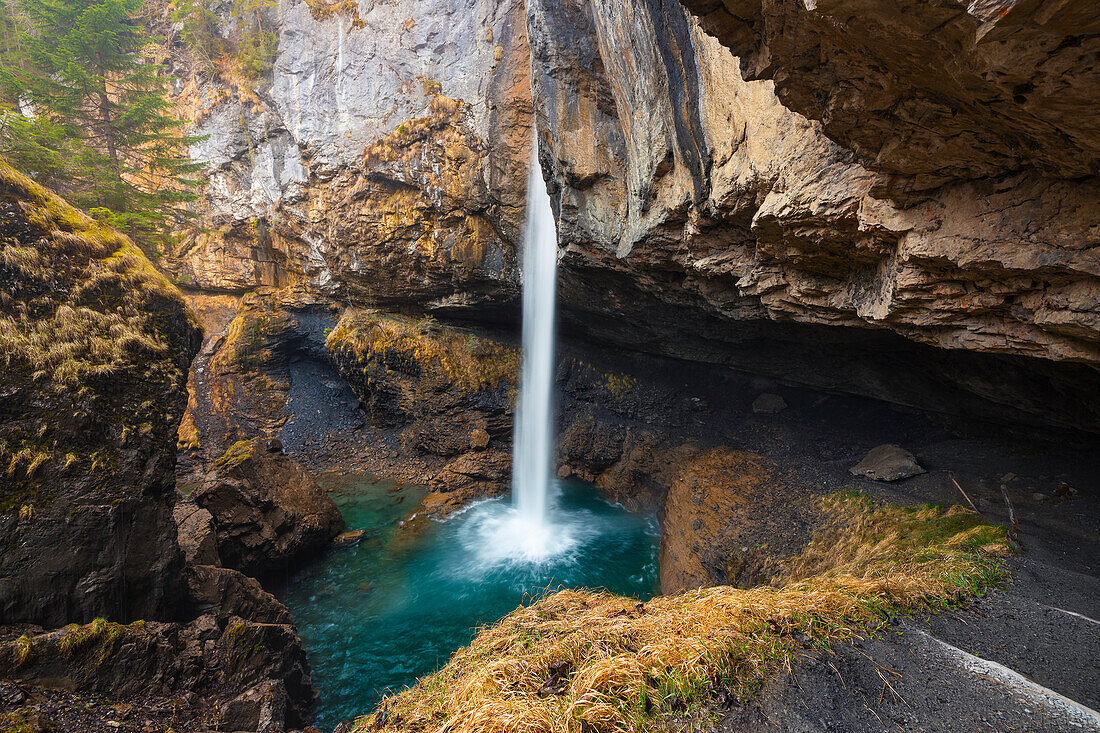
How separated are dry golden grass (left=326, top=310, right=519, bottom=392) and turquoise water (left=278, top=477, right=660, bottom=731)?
227 inches

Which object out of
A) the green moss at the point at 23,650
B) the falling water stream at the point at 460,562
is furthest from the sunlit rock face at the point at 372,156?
the green moss at the point at 23,650

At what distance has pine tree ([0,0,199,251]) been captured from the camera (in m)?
12.3

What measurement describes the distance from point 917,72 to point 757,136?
128 inches

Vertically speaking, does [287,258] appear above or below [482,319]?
above

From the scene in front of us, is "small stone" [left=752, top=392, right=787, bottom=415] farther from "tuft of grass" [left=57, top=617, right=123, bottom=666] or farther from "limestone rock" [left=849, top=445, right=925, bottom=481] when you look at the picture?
"tuft of grass" [left=57, top=617, right=123, bottom=666]

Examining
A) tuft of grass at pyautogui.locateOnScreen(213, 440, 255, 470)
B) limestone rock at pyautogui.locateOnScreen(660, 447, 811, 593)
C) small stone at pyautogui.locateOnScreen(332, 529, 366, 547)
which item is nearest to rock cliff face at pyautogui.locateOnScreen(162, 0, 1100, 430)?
limestone rock at pyautogui.locateOnScreen(660, 447, 811, 593)

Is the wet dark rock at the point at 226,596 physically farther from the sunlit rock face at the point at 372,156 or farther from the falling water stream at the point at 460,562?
the sunlit rock face at the point at 372,156

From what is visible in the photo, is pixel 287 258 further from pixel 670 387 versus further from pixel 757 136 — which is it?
pixel 757 136

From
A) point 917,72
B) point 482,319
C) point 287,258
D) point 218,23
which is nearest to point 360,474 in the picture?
point 482,319

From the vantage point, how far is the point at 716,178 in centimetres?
676

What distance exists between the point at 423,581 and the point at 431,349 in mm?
10648

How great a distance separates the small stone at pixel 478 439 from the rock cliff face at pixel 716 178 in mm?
5530

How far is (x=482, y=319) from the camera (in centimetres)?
1941

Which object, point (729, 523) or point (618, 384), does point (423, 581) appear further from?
point (618, 384)
